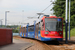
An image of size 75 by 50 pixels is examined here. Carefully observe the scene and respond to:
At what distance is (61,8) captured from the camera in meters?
59.3

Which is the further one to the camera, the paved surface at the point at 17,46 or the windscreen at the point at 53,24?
the windscreen at the point at 53,24

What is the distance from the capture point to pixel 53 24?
20.4m

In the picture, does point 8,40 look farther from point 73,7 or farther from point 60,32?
point 73,7

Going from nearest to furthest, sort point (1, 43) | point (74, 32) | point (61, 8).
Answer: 1. point (1, 43)
2. point (74, 32)
3. point (61, 8)

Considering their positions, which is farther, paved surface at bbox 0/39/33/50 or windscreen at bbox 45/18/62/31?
windscreen at bbox 45/18/62/31

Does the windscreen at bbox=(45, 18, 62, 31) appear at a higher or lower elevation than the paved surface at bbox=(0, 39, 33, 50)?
higher

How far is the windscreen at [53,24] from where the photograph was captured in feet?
66.8

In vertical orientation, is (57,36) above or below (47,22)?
below

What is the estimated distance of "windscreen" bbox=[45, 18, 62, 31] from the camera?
20.4 metres

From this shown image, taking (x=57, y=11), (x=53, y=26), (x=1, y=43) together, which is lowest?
(x=1, y=43)

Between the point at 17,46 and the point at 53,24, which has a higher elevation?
the point at 53,24

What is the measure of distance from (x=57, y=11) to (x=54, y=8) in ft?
4.49

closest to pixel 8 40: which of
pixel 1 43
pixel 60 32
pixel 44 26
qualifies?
pixel 1 43

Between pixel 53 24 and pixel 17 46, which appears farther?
pixel 53 24
